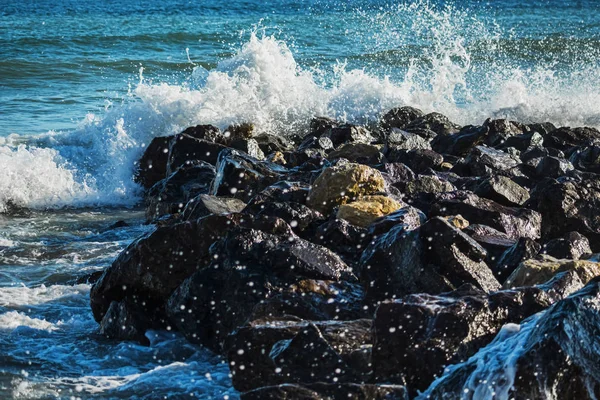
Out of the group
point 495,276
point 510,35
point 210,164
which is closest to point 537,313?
point 495,276

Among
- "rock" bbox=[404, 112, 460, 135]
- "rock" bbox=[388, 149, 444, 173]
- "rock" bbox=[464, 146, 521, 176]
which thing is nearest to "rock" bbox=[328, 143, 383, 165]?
"rock" bbox=[388, 149, 444, 173]

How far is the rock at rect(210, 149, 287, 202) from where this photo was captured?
678 cm

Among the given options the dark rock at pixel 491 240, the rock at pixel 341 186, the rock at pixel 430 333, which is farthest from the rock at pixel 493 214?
the rock at pixel 430 333

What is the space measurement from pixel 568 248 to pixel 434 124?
556 cm

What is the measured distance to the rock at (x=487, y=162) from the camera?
737 centimetres

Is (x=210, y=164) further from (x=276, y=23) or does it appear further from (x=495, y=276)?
(x=276, y=23)

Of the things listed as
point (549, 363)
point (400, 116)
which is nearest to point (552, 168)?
point (549, 363)

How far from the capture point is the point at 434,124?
1030 centimetres

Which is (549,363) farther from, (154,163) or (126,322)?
(154,163)

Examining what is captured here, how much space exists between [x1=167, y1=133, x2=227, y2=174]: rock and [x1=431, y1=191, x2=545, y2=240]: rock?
12.0 feet

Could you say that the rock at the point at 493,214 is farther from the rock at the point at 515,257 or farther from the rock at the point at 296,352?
the rock at the point at 296,352

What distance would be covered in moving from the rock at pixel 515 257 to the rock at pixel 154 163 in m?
5.74

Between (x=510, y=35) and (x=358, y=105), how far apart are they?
43.5ft

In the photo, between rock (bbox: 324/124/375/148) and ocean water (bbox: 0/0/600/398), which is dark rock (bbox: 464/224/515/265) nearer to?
ocean water (bbox: 0/0/600/398)
